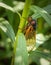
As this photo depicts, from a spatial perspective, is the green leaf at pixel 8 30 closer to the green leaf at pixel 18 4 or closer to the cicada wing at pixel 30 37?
the cicada wing at pixel 30 37

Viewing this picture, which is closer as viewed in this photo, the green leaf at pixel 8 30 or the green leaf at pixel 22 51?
the green leaf at pixel 22 51

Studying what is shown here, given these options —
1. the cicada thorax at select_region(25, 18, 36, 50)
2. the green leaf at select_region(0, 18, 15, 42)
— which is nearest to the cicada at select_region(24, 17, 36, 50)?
the cicada thorax at select_region(25, 18, 36, 50)

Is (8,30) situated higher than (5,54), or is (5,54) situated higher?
(8,30)

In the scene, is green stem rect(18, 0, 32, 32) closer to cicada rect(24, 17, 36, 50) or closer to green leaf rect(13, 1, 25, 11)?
cicada rect(24, 17, 36, 50)

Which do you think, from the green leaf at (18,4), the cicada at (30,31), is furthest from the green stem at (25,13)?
the green leaf at (18,4)

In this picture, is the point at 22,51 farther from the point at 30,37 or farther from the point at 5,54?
the point at 5,54

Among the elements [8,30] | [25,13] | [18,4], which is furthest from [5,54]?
[25,13]

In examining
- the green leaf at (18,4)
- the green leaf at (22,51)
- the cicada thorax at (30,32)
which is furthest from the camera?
the green leaf at (18,4)

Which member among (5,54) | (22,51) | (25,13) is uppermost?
(25,13)

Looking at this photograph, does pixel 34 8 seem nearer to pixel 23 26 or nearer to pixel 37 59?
pixel 23 26

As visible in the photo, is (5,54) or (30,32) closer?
(30,32)

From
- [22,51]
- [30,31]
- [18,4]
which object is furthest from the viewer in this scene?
[18,4]
